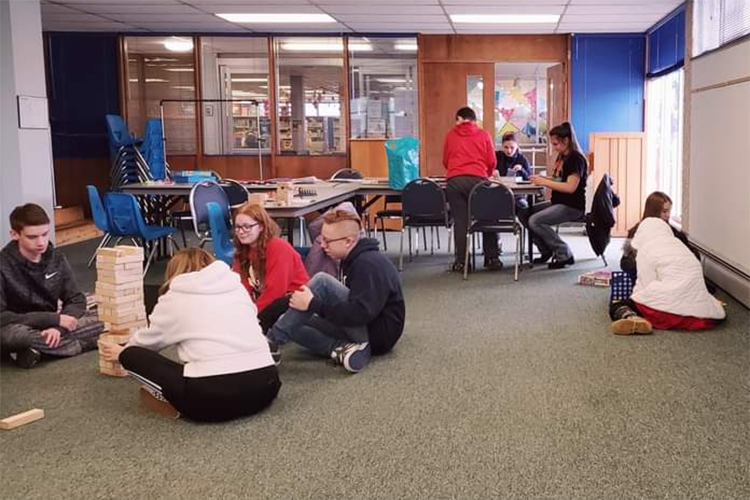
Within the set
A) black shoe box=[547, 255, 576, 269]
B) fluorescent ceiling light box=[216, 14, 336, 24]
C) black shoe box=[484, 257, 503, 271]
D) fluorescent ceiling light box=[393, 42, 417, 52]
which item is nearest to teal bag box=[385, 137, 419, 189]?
black shoe box=[484, 257, 503, 271]

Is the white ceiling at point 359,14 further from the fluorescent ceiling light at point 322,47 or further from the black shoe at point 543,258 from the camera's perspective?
the black shoe at point 543,258

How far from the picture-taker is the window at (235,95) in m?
11.6

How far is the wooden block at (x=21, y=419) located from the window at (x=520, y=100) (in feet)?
41.5

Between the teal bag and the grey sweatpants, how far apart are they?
354 cm

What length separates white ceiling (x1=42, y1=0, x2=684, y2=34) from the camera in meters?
9.14

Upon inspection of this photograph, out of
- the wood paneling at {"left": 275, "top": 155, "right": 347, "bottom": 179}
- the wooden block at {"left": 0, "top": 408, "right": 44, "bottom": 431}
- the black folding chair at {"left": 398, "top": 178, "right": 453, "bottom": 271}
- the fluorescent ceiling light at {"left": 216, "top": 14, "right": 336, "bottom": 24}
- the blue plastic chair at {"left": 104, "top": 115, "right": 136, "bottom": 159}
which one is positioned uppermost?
the fluorescent ceiling light at {"left": 216, "top": 14, "right": 336, "bottom": 24}

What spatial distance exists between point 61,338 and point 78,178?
25.3 ft

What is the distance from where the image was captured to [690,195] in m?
7.55

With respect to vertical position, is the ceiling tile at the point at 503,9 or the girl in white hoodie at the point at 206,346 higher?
the ceiling tile at the point at 503,9

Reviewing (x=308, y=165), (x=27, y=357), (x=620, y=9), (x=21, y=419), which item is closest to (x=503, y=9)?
(x=620, y=9)

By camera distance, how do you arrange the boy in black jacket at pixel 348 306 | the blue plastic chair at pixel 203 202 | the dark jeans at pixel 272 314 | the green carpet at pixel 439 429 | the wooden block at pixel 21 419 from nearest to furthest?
the green carpet at pixel 439 429 < the wooden block at pixel 21 419 < the boy in black jacket at pixel 348 306 < the dark jeans at pixel 272 314 < the blue plastic chair at pixel 203 202

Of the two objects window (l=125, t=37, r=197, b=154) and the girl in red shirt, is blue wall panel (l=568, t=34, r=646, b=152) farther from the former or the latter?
the girl in red shirt

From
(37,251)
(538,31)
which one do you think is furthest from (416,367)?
(538,31)

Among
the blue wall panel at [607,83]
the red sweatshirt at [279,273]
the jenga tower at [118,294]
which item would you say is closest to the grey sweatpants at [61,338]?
the jenga tower at [118,294]
